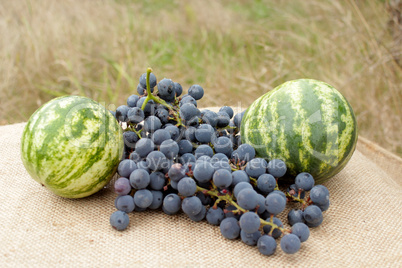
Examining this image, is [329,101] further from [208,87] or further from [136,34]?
[136,34]

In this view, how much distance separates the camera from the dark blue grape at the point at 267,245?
140 cm

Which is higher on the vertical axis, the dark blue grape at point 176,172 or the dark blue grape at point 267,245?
the dark blue grape at point 176,172

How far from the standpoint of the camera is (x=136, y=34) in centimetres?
489

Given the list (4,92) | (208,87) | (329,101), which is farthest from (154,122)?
(4,92)

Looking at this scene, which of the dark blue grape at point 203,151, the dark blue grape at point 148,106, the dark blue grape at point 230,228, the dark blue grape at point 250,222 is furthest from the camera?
the dark blue grape at point 148,106

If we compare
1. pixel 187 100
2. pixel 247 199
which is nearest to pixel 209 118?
pixel 187 100

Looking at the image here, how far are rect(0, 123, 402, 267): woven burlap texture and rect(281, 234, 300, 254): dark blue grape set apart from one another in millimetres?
71

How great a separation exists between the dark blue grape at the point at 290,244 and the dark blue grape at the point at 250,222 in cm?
12

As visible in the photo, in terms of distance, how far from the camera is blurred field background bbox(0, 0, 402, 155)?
3471 mm

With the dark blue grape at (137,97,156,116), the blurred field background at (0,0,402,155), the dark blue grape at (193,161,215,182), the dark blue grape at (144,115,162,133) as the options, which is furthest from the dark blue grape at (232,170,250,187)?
the blurred field background at (0,0,402,155)

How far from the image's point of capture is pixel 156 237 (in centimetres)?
153

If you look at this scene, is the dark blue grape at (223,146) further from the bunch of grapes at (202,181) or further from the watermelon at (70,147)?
the watermelon at (70,147)

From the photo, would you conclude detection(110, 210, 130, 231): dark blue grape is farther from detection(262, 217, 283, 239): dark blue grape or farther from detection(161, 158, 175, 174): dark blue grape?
detection(262, 217, 283, 239): dark blue grape

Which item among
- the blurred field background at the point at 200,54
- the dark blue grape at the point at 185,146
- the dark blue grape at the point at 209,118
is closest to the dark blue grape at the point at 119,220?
the dark blue grape at the point at 185,146
